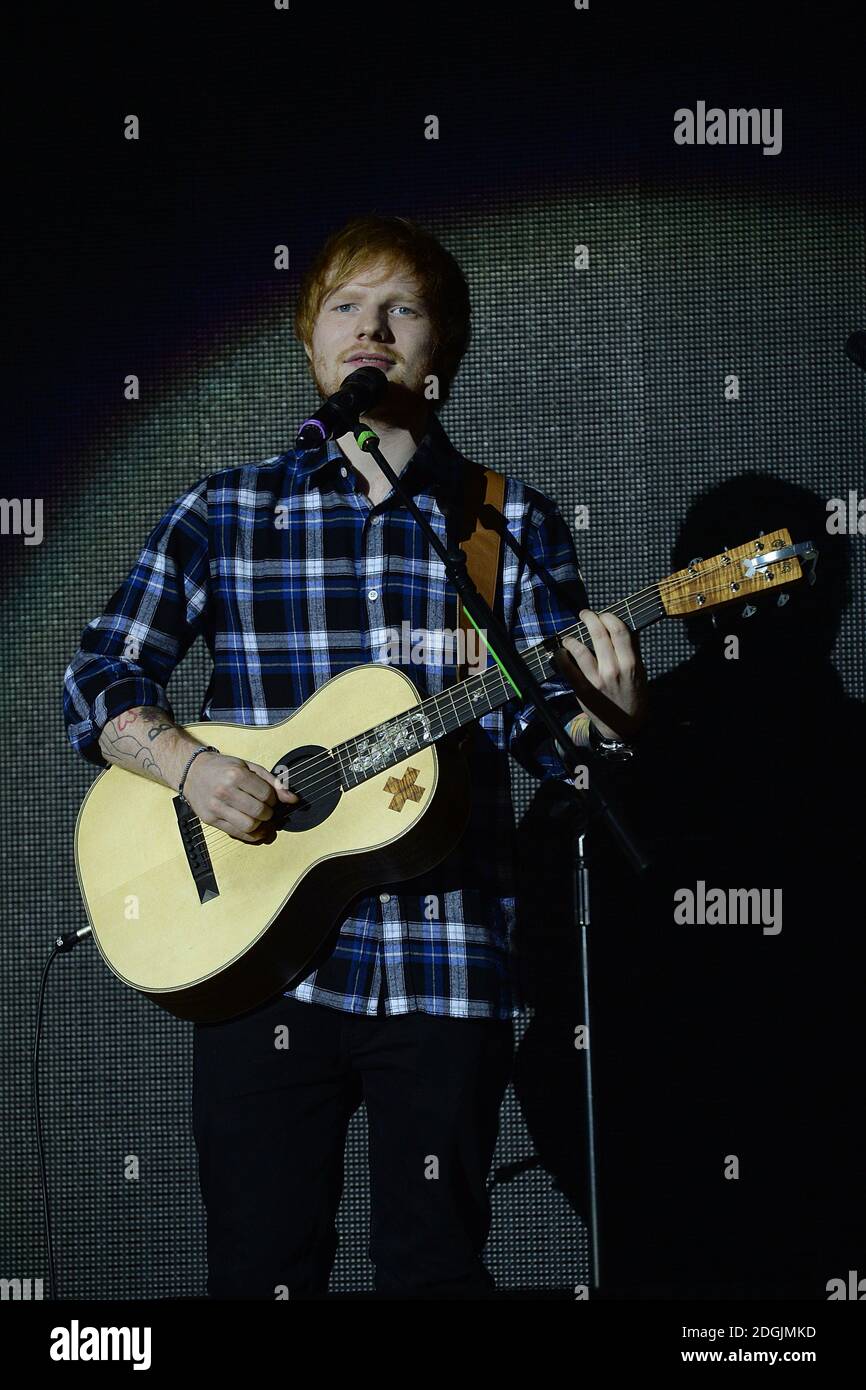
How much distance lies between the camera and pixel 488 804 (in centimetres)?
254

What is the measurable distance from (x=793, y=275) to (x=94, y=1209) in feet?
9.70

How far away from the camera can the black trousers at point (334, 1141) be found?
2348mm

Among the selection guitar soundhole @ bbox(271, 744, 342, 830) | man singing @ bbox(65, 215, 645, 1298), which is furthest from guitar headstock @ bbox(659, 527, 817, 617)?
guitar soundhole @ bbox(271, 744, 342, 830)

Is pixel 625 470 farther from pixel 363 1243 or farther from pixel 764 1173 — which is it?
pixel 363 1243

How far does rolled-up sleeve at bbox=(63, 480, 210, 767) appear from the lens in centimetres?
261

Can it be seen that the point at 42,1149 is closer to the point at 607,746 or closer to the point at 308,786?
the point at 308,786

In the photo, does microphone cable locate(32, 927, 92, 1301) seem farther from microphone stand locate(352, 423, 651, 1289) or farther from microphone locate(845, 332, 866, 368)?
microphone locate(845, 332, 866, 368)

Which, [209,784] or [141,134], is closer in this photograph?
[209,784]

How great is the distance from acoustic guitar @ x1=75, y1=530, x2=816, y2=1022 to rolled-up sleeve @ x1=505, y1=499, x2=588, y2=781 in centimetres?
14

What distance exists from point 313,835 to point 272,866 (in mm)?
100

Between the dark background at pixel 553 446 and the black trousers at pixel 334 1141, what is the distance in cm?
102

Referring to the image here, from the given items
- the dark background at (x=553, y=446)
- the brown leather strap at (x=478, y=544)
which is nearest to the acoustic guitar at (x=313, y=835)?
the brown leather strap at (x=478, y=544)

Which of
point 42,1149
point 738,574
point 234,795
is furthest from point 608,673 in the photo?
point 42,1149

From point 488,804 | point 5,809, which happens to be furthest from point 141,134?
point 488,804
